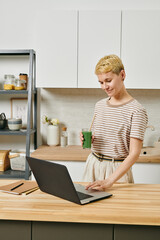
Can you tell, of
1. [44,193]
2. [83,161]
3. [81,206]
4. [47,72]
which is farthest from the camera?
[47,72]

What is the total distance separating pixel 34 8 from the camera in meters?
3.33

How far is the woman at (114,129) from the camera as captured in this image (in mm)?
1650

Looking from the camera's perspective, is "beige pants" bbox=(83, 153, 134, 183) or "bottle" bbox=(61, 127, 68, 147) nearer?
"beige pants" bbox=(83, 153, 134, 183)

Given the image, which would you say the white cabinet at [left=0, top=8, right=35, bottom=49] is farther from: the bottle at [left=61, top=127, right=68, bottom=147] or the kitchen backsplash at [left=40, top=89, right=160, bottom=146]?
the bottle at [left=61, top=127, right=68, bottom=147]

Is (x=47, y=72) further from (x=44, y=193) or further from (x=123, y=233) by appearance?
(x=123, y=233)

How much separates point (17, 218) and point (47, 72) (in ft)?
6.57

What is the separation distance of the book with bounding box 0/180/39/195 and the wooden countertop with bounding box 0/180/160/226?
3 centimetres

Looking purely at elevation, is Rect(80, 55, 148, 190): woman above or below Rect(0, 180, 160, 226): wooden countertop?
above

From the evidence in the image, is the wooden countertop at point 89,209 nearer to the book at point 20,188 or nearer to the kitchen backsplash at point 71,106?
the book at point 20,188

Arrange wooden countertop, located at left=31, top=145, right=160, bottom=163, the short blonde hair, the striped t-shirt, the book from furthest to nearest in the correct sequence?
wooden countertop, located at left=31, top=145, right=160, bottom=163 < the striped t-shirt < the short blonde hair < the book

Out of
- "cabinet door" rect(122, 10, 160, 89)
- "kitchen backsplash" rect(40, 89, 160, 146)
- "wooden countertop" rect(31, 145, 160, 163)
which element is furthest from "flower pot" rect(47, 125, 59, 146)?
"cabinet door" rect(122, 10, 160, 89)

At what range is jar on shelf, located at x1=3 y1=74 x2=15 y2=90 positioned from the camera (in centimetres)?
309

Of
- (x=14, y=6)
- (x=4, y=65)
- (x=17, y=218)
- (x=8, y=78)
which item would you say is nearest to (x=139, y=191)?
(x=17, y=218)

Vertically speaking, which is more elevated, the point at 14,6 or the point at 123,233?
the point at 14,6
